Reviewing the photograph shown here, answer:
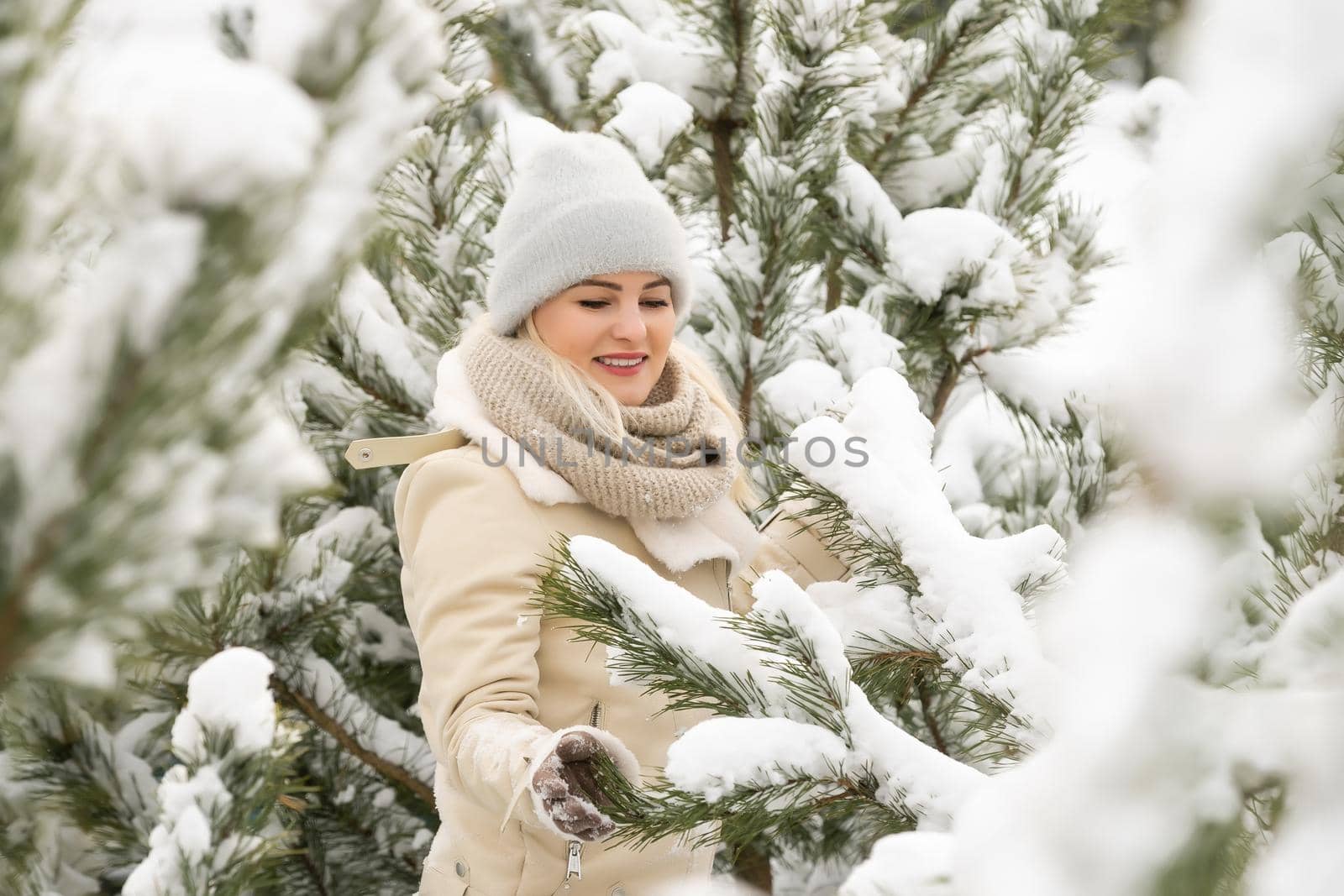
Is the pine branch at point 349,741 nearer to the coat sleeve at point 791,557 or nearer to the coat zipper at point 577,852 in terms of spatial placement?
the coat zipper at point 577,852

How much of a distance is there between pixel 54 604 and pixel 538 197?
51.5 inches

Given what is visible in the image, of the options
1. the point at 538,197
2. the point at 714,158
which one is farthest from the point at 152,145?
the point at 714,158

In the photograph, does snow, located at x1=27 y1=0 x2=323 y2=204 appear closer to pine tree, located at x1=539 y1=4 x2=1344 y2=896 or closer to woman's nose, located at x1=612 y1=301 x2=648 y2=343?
pine tree, located at x1=539 y1=4 x2=1344 y2=896

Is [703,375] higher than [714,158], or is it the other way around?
[714,158]

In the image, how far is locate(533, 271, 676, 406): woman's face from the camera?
1.59 m

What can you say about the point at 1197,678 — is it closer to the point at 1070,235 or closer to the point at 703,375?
the point at 703,375

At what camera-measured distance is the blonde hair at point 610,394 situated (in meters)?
1.53

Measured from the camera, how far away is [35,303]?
36 centimetres

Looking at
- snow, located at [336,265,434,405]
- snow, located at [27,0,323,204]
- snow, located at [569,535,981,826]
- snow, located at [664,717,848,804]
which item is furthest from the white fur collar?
snow, located at [27,0,323,204]

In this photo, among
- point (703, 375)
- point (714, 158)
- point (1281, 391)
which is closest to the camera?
point (1281, 391)

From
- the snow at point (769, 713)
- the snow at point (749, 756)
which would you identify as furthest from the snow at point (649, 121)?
the snow at point (749, 756)

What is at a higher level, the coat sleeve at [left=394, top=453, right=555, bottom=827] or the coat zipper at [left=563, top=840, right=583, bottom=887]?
the coat sleeve at [left=394, top=453, right=555, bottom=827]

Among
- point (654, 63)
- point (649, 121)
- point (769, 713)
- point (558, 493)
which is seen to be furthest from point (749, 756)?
point (654, 63)

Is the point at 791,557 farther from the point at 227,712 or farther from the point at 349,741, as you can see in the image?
the point at 227,712
